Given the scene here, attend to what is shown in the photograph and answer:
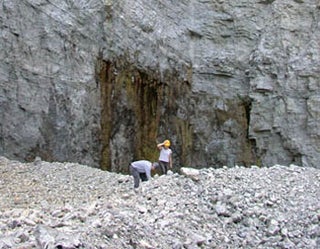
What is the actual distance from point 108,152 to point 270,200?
23.2 feet

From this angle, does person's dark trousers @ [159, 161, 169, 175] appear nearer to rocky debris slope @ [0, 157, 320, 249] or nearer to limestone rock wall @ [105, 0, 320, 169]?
rocky debris slope @ [0, 157, 320, 249]

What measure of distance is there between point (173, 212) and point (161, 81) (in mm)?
8275

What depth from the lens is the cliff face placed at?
16.7 metres

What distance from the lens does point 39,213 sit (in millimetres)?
10758

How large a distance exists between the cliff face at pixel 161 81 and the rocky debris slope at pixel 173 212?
3.09 meters

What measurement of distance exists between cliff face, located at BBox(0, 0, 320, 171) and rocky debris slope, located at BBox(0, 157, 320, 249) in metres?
3.09

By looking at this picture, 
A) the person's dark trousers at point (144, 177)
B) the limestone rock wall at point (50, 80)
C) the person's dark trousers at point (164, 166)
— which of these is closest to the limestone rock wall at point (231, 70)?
the limestone rock wall at point (50, 80)

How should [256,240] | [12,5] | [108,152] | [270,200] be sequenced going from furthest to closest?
[108,152], [12,5], [270,200], [256,240]

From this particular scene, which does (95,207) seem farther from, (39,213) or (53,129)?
(53,129)

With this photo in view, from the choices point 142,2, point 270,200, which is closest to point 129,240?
point 270,200

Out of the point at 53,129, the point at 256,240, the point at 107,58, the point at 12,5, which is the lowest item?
the point at 256,240

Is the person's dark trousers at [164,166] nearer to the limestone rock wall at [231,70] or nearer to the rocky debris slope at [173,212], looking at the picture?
the rocky debris slope at [173,212]

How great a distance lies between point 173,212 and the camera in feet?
35.6

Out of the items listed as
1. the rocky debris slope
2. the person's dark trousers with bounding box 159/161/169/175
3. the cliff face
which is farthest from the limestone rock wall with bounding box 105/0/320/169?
the rocky debris slope
